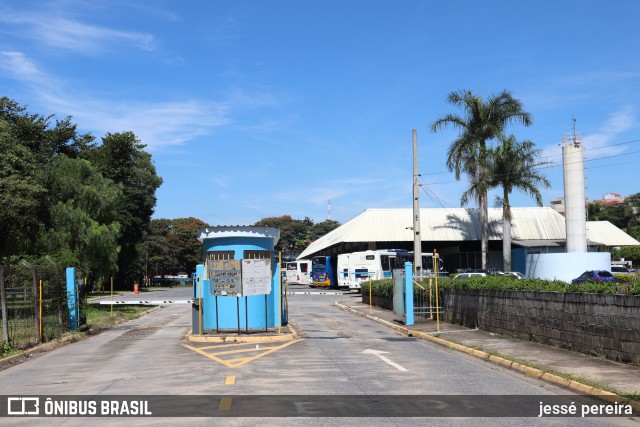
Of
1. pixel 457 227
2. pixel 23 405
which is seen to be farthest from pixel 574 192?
pixel 23 405

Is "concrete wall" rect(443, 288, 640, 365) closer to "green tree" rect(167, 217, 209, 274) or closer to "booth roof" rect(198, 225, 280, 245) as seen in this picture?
"booth roof" rect(198, 225, 280, 245)

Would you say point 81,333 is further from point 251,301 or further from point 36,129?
point 36,129

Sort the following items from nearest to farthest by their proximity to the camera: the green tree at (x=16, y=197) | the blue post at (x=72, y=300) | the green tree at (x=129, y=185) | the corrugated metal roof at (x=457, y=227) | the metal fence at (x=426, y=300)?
the blue post at (x=72, y=300) < the metal fence at (x=426, y=300) < the green tree at (x=16, y=197) < the green tree at (x=129, y=185) < the corrugated metal roof at (x=457, y=227)

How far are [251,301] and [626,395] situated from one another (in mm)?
12757

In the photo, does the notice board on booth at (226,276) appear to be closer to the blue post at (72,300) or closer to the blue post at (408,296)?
the blue post at (72,300)

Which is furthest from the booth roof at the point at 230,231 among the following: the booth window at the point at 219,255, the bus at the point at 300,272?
the bus at the point at 300,272

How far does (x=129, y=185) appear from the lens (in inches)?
2955

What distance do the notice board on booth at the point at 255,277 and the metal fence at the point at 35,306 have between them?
5.79 meters

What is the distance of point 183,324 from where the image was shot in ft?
86.0

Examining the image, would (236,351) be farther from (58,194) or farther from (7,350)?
(58,194)

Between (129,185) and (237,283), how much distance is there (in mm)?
59584

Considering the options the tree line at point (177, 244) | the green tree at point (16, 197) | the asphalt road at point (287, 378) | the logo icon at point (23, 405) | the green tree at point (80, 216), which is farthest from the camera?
the tree line at point (177, 244)

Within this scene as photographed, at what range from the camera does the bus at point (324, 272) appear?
6688 centimetres

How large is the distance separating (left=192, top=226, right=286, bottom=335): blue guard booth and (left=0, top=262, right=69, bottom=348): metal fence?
4409 millimetres
